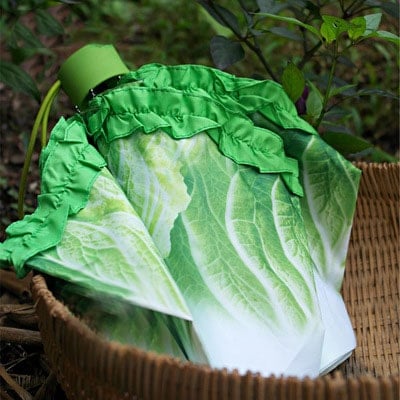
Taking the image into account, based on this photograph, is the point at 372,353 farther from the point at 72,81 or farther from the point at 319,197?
the point at 72,81

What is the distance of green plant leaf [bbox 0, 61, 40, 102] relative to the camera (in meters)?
1.18

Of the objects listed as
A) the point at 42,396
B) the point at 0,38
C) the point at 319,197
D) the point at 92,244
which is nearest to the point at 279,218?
the point at 319,197

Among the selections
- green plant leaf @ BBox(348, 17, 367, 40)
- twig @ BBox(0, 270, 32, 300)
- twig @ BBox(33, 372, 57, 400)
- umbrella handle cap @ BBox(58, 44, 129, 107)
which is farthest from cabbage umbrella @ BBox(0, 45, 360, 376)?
twig @ BBox(0, 270, 32, 300)

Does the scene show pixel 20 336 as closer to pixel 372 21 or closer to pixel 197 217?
pixel 197 217

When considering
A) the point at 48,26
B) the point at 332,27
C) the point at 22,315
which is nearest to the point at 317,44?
the point at 332,27

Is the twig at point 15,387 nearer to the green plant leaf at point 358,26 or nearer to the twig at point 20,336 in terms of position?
the twig at point 20,336

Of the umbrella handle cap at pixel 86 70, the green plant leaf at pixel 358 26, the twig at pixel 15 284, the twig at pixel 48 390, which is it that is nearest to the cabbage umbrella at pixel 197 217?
the umbrella handle cap at pixel 86 70

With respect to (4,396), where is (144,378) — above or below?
above

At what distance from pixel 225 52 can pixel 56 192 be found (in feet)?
1.21

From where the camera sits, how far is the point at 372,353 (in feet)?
3.30

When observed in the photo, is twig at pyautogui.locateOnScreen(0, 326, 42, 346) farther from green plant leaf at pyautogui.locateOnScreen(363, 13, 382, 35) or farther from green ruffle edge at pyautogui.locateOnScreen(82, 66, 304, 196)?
green plant leaf at pyautogui.locateOnScreen(363, 13, 382, 35)

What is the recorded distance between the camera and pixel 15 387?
0.95 m

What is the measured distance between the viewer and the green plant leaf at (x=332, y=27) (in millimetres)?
870

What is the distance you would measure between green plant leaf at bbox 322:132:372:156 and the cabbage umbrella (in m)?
0.06
